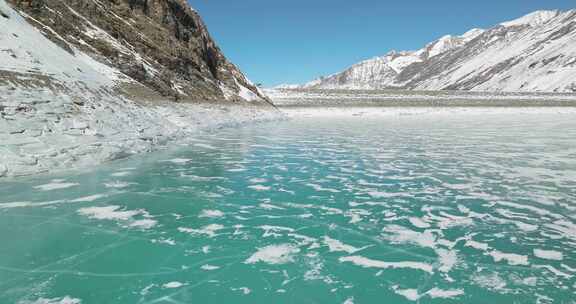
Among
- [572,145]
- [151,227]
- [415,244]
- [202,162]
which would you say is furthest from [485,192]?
[572,145]

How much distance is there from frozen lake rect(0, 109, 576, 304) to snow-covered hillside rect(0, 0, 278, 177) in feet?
4.76

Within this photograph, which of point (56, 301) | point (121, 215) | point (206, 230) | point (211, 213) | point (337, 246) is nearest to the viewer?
point (56, 301)

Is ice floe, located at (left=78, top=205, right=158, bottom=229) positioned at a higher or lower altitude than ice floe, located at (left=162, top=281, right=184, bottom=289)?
higher

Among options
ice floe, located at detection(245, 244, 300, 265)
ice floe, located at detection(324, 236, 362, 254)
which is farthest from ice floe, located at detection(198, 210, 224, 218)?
ice floe, located at detection(324, 236, 362, 254)

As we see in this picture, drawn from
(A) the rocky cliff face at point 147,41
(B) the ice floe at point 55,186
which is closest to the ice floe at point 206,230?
(B) the ice floe at point 55,186

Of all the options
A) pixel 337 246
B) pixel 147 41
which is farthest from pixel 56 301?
pixel 147 41

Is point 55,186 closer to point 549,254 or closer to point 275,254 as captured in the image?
point 275,254

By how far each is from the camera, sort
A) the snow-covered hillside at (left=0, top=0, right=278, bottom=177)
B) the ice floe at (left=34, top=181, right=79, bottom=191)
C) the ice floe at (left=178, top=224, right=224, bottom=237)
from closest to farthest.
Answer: the ice floe at (left=178, top=224, right=224, bottom=237) → the ice floe at (left=34, top=181, right=79, bottom=191) → the snow-covered hillside at (left=0, top=0, right=278, bottom=177)

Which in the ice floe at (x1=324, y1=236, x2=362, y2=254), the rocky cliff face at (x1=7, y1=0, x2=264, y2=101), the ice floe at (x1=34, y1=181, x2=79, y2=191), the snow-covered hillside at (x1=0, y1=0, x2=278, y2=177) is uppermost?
the rocky cliff face at (x1=7, y1=0, x2=264, y2=101)

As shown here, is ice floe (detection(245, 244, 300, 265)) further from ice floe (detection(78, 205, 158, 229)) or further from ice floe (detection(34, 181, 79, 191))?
ice floe (detection(34, 181, 79, 191))

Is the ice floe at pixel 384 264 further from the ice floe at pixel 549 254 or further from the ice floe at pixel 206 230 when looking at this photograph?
the ice floe at pixel 206 230

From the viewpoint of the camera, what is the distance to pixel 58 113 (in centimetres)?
1317

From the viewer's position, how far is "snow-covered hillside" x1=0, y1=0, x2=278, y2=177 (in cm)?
1115

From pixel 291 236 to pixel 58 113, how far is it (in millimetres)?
10445
